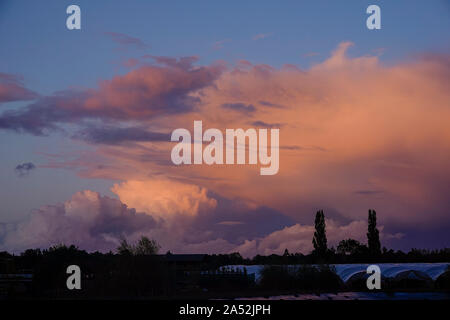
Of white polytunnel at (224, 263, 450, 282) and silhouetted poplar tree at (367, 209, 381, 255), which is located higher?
silhouetted poplar tree at (367, 209, 381, 255)

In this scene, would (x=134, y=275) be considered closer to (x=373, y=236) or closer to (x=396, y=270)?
(x=396, y=270)

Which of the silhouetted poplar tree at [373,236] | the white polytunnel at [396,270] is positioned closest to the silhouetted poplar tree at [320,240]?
the silhouetted poplar tree at [373,236]

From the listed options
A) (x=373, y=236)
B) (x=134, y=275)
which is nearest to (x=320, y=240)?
(x=373, y=236)

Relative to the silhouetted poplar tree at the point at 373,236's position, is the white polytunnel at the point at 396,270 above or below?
below

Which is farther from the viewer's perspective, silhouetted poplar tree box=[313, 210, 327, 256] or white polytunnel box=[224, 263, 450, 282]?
silhouetted poplar tree box=[313, 210, 327, 256]

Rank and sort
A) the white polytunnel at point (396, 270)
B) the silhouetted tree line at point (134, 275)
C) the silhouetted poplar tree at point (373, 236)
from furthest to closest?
the silhouetted poplar tree at point (373, 236) → the white polytunnel at point (396, 270) → the silhouetted tree line at point (134, 275)

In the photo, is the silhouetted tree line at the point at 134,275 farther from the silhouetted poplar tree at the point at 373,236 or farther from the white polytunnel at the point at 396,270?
the silhouetted poplar tree at the point at 373,236

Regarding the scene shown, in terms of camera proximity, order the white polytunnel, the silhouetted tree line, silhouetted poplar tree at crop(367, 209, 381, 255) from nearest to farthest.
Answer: the silhouetted tree line → the white polytunnel → silhouetted poplar tree at crop(367, 209, 381, 255)

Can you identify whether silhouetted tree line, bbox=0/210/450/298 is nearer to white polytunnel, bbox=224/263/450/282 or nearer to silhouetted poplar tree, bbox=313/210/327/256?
white polytunnel, bbox=224/263/450/282

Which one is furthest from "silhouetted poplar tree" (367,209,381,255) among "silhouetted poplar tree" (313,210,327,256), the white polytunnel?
the white polytunnel

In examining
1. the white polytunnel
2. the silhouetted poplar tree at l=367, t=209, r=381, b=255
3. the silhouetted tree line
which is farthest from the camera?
the silhouetted poplar tree at l=367, t=209, r=381, b=255
